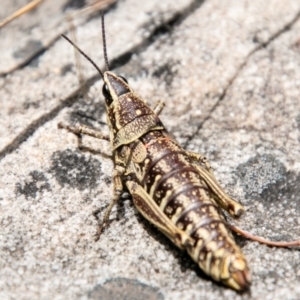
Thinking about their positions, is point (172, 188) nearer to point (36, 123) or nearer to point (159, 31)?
point (36, 123)

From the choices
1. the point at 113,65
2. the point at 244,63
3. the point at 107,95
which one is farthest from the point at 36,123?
the point at 244,63

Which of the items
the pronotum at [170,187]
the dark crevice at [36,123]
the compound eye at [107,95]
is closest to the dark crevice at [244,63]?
the pronotum at [170,187]

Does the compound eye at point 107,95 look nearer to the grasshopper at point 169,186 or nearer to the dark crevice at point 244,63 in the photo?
the grasshopper at point 169,186

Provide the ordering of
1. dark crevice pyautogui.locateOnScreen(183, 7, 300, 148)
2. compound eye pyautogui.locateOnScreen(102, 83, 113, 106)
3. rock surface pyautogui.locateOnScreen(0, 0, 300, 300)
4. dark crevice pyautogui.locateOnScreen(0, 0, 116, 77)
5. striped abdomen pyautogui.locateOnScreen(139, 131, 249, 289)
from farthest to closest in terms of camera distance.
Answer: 1. dark crevice pyautogui.locateOnScreen(0, 0, 116, 77)
2. dark crevice pyautogui.locateOnScreen(183, 7, 300, 148)
3. compound eye pyautogui.locateOnScreen(102, 83, 113, 106)
4. rock surface pyautogui.locateOnScreen(0, 0, 300, 300)
5. striped abdomen pyautogui.locateOnScreen(139, 131, 249, 289)

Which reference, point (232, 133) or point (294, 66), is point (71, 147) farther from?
point (294, 66)

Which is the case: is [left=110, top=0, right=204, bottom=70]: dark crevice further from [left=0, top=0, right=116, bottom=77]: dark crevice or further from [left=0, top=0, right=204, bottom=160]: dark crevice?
[left=0, top=0, right=116, bottom=77]: dark crevice

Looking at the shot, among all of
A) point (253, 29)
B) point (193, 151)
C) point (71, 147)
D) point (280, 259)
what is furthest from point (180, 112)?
point (280, 259)

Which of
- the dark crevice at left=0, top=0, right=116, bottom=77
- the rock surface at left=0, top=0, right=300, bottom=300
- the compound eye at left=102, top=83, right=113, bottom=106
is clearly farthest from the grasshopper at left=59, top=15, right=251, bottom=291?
the dark crevice at left=0, top=0, right=116, bottom=77
